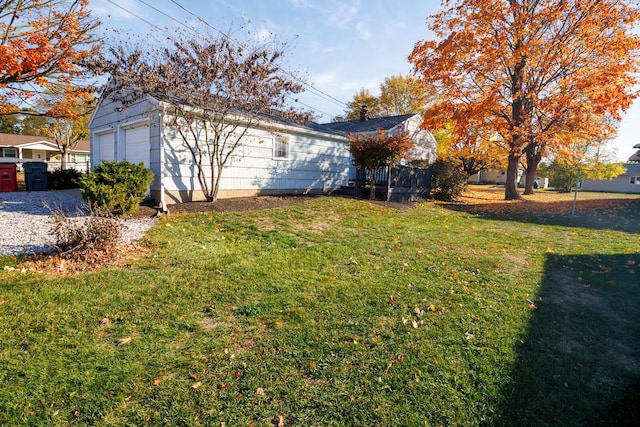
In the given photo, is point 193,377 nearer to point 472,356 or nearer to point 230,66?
point 472,356

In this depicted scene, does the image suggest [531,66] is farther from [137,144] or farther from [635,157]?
[635,157]

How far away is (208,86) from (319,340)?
304 inches

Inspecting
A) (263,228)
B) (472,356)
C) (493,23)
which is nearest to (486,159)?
(493,23)

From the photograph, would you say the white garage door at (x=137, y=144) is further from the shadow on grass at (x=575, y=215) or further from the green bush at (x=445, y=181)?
the green bush at (x=445, y=181)

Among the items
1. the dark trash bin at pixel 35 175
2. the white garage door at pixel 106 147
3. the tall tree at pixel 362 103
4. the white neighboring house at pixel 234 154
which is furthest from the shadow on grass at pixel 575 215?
the tall tree at pixel 362 103

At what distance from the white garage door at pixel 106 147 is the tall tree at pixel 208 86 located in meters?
4.58

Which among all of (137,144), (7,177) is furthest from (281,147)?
(7,177)

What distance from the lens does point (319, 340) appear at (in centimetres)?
285

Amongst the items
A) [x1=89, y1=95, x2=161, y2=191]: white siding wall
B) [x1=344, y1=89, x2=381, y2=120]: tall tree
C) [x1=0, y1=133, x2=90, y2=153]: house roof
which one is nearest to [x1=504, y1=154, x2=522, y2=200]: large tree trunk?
[x1=89, y1=95, x2=161, y2=191]: white siding wall

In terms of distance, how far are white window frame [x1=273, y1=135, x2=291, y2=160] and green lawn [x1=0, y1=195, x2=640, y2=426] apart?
719 centimetres

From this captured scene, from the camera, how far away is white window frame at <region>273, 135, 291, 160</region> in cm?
1217

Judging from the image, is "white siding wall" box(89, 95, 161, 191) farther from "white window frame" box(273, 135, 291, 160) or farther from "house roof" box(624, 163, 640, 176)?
"house roof" box(624, 163, 640, 176)

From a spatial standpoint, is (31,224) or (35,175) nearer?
(31,224)

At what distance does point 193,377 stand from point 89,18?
13.5 metres
